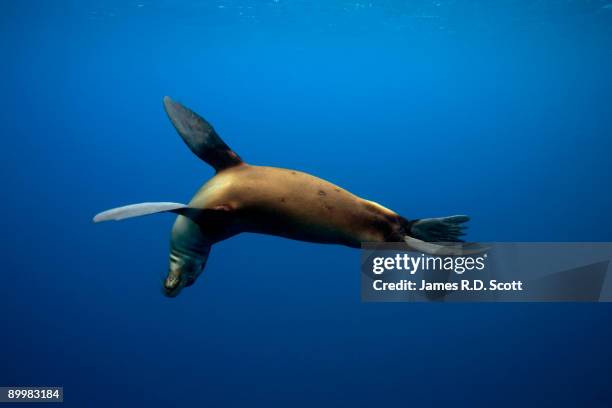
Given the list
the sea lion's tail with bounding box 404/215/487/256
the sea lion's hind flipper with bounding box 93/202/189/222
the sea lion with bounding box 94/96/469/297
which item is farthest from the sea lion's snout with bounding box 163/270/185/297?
the sea lion's tail with bounding box 404/215/487/256

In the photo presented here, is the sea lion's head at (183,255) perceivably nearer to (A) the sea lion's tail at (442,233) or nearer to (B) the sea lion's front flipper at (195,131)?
(B) the sea lion's front flipper at (195,131)

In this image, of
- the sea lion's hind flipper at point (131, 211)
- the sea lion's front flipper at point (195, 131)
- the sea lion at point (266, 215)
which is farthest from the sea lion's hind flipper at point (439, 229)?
the sea lion's hind flipper at point (131, 211)

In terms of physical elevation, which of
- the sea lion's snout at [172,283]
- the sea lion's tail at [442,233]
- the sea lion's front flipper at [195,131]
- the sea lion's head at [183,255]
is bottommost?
the sea lion's snout at [172,283]

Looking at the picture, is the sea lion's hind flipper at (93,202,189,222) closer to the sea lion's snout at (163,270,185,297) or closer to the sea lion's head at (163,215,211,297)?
the sea lion's head at (163,215,211,297)

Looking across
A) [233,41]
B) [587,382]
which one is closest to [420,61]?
[233,41]

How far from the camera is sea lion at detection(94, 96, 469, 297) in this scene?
2.88 metres

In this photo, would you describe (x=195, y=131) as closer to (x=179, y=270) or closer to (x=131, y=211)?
(x=131, y=211)

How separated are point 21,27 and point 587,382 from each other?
42.4 ft

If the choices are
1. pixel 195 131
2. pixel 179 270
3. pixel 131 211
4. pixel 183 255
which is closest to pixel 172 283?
pixel 179 270

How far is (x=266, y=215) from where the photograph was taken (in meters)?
2.88

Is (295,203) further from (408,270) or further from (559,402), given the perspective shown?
(559,402)

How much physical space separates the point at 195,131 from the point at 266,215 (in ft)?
2.50

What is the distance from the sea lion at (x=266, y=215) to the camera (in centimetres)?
288

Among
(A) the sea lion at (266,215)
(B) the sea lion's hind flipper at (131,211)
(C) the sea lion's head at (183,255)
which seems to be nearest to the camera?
(B) the sea lion's hind flipper at (131,211)
